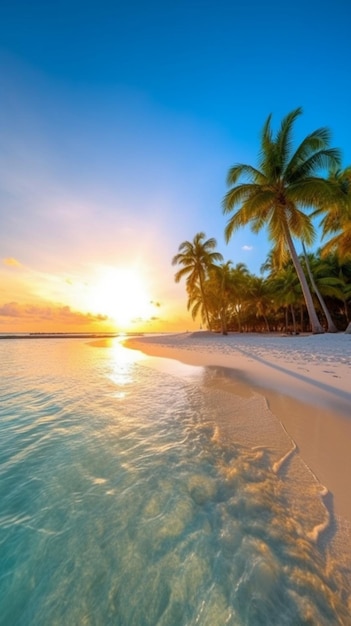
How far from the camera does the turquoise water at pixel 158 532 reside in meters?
1.18

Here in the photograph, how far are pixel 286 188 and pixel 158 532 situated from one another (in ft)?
51.3

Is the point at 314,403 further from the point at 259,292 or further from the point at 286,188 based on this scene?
the point at 259,292

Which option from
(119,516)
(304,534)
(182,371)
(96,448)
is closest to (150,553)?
(119,516)

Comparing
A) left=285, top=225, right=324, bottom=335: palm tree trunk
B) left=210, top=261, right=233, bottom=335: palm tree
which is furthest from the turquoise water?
left=210, top=261, right=233, bottom=335: palm tree


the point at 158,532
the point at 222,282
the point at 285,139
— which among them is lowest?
the point at 158,532

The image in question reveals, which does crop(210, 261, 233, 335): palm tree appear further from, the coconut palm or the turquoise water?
the turquoise water

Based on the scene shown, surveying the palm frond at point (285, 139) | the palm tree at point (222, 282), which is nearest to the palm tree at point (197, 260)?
the palm tree at point (222, 282)

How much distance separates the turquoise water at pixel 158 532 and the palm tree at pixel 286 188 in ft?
41.4

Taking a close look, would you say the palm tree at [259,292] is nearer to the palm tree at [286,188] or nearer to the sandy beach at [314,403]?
the palm tree at [286,188]

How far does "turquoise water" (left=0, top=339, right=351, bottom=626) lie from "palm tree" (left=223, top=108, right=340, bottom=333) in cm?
1261

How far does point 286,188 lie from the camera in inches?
519

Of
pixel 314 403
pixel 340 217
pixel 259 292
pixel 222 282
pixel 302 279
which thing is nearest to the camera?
pixel 314 403

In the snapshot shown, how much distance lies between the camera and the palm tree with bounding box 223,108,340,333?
12547mm

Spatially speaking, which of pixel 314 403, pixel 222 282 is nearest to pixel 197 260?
pixel 222 282
